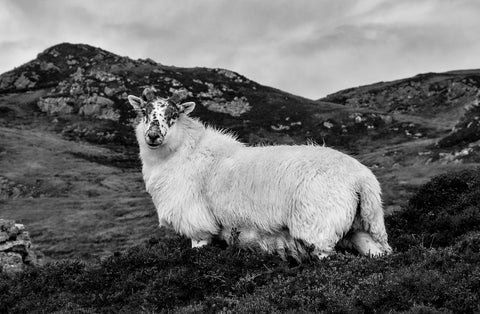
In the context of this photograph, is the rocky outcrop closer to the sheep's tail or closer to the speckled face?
the speckled face

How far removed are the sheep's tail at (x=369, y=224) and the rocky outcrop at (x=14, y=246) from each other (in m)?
14.8

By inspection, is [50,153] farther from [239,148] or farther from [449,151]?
[239,148]

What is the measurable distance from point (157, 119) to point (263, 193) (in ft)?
12.1

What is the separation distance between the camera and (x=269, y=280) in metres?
9.85

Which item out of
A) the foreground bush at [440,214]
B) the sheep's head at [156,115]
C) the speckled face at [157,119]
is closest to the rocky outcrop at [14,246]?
the sheep's head at [156,115]

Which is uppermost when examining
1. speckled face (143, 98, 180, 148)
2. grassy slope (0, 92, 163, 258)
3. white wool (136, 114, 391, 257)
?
speckled face (143, 98, 180, 148)

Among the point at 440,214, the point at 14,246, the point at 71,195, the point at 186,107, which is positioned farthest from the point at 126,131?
the point at 440,214

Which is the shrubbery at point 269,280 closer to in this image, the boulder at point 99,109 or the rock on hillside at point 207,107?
the rock on hillside at point 207,107

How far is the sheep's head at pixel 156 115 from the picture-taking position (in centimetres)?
1247

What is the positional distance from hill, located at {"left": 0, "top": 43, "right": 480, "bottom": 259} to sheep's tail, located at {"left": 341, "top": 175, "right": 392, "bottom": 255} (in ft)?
41.9

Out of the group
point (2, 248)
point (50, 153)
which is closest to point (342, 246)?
point (2, 248)

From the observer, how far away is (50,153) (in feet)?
306

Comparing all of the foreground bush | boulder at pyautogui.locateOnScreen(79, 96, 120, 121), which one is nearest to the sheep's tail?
the foreground bush

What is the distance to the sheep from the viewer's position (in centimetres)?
998
